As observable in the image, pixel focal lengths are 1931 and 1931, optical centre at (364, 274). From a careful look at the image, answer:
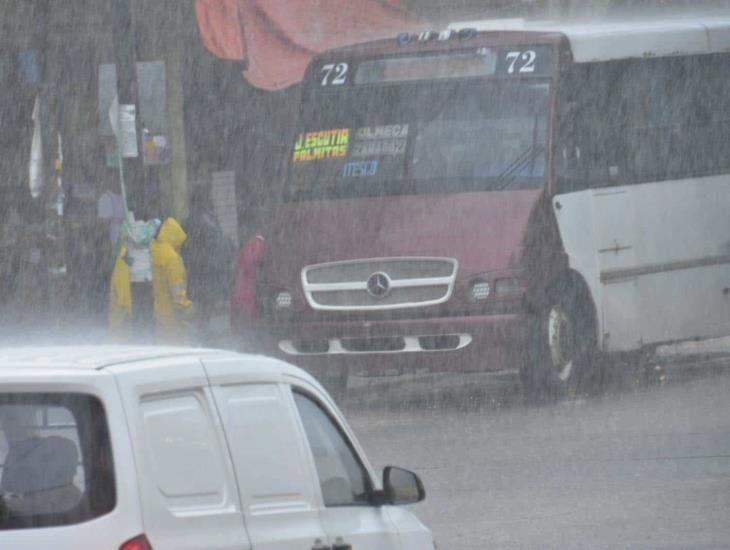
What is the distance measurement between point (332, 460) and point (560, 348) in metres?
9.41

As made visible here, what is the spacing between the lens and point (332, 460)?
597 centimetres

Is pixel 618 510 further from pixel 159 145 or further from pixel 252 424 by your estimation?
pixel 159 145

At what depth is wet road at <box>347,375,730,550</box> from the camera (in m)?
9.91

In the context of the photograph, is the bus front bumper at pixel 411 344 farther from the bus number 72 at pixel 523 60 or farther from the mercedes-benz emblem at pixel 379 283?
the bus number 72 at pixel 523 60

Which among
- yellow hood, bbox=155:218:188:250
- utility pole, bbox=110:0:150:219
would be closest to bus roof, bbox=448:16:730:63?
utility pole, bbox=110:0:150:219

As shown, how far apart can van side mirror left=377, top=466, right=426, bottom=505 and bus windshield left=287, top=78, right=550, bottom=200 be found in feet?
29.1

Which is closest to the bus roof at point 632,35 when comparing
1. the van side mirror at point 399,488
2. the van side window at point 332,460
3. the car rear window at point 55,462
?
the van side mirror at point 399,488

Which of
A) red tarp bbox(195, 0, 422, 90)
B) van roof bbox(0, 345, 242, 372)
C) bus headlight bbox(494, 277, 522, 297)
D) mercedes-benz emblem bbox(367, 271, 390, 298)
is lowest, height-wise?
van roof bbox(0, 345, 242, 372)

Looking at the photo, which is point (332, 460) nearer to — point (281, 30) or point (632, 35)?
point (632, 35)

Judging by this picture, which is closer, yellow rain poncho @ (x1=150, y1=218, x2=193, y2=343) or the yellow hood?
yellow rain poncho @ (x1=150, y1=218, x2=193, y2=343)

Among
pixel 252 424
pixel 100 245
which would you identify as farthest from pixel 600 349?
pixel 252 424

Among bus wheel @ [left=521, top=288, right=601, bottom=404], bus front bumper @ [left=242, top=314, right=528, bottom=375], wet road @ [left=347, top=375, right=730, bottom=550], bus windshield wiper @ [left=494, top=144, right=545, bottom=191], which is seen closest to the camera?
wet road @ [left=347, top=375, right=730, bottom=550]

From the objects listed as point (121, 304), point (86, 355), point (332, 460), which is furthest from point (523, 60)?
point (86, 355)

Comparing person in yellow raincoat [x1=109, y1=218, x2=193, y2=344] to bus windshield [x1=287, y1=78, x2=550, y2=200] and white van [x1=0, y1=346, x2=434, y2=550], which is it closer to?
bus windshield [x1=287, y1=78, x2=550, y2=200]
